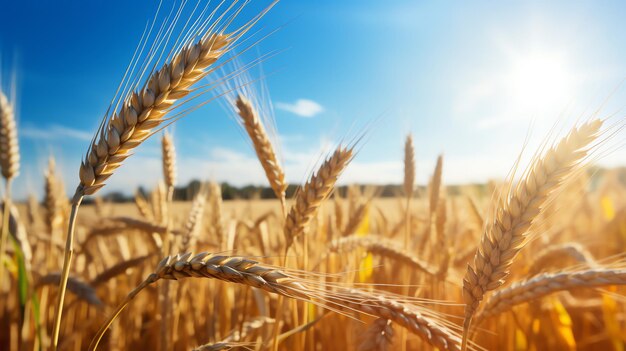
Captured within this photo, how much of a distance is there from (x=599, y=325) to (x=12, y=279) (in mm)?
4531

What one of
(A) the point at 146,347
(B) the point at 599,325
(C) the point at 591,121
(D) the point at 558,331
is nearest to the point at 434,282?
(D) the point at 558,331

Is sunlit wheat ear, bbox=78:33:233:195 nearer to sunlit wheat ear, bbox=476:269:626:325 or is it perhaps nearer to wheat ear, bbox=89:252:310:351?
wheat ear, bbox=89:252:310:351

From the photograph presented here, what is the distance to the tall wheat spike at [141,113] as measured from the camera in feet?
3.40

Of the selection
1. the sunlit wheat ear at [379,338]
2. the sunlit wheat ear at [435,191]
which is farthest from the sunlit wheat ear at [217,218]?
the sunlit wheat ear at [379,338]

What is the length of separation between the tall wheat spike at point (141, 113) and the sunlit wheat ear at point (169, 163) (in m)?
1.22

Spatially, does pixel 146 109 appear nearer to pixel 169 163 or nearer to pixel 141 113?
pixel 141 113

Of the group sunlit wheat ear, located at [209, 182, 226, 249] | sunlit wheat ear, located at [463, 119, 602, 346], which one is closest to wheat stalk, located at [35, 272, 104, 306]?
sunlit wheat ear, located at [209, 182, 226, 249]

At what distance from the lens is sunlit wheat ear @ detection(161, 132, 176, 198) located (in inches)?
92.2

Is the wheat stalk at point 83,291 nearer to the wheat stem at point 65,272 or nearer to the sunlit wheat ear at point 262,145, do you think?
the wheat stem at point 65,272

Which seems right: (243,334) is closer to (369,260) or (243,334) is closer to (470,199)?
(369,260)

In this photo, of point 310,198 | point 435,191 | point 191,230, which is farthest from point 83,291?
point 435,191

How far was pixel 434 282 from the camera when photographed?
2406 millimetres

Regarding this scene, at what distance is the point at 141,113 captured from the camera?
3.57ft

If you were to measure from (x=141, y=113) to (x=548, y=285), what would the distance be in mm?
1256
